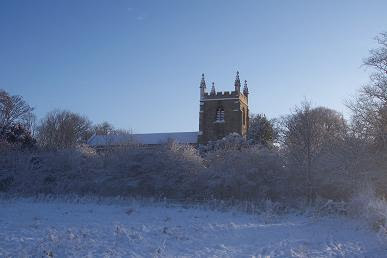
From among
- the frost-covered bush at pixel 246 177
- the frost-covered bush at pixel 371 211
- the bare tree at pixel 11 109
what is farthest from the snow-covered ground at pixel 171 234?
the bare tree at pixel 11 109

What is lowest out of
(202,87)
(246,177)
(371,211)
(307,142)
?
(371,211)

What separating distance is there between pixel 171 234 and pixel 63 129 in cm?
5917

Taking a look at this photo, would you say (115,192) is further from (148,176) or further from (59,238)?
(59,238)

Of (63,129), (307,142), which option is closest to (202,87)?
(63,129)

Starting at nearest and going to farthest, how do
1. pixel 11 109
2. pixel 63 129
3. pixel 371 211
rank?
pixel 371 211 → pixel 11 109 → pixel 63 129

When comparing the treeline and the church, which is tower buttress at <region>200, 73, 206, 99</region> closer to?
the church

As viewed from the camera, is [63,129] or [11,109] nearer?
[11,109]

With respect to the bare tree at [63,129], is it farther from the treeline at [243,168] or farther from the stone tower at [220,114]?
the treeline at [243,168]

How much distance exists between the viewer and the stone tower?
57.7 m

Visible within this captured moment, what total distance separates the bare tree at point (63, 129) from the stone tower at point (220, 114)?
2029 cm

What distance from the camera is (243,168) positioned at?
82.6ft

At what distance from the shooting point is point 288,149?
2766 cm

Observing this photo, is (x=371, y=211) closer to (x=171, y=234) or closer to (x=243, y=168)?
(x=171, y=234)

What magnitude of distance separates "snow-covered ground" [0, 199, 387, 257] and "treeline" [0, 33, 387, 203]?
24.8ft
